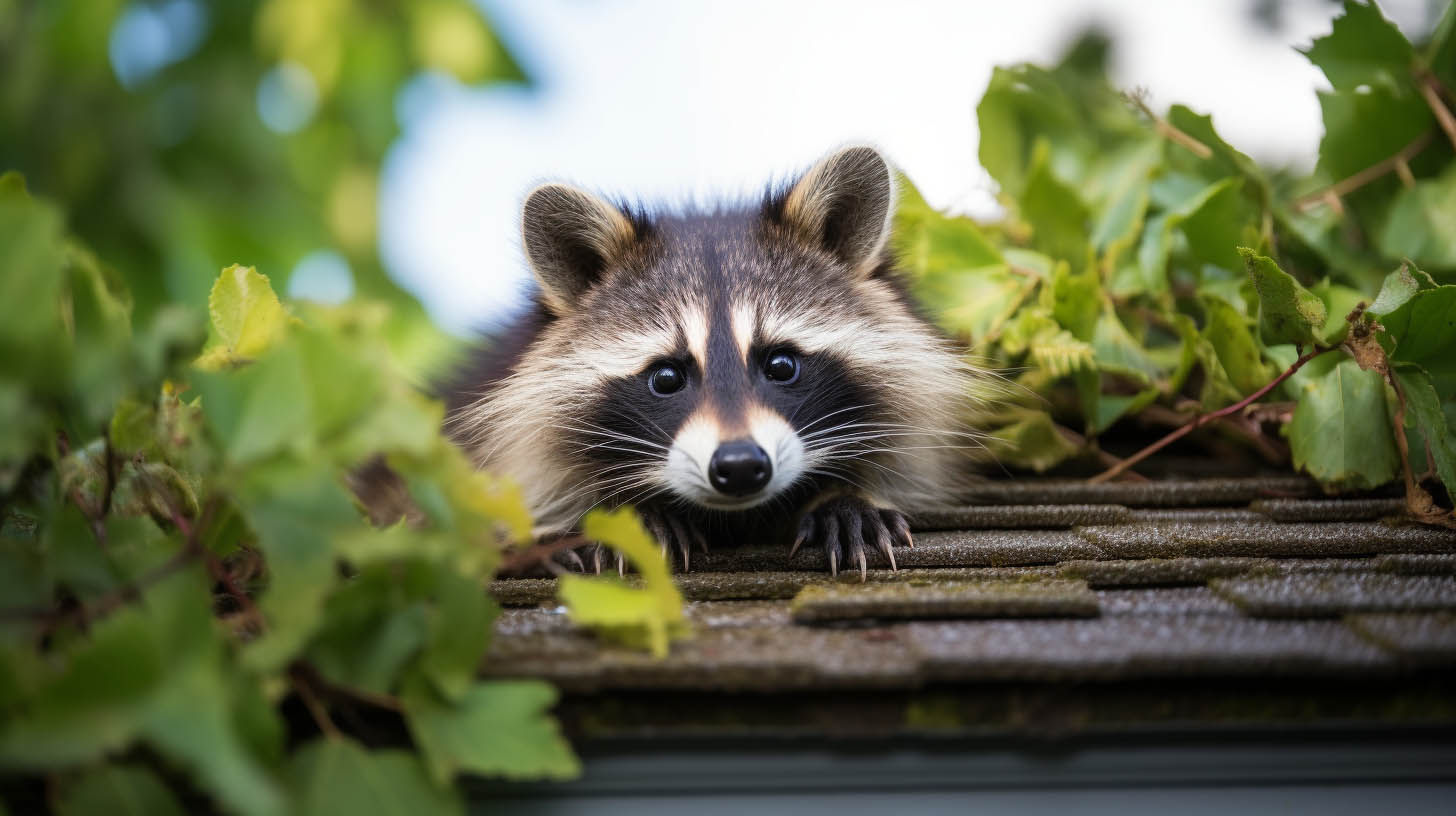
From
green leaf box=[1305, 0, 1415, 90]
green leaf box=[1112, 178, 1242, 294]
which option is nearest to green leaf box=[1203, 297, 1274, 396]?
green leaf box=[1112, 178, 1242, 294]

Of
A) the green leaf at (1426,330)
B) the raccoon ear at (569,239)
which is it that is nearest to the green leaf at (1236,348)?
the green leaf at (1426,330)

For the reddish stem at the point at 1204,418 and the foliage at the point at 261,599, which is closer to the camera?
the foliage at the point at 261,599

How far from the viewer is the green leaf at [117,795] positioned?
1240 millimetres

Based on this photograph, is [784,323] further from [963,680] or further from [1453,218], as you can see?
[1453,218]

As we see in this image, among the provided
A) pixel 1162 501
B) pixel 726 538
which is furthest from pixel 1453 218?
pixel 726 538

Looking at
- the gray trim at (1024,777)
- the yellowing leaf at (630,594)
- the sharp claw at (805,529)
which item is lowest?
the gray trim at (1024,777)

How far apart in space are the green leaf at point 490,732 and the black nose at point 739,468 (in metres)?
0.83

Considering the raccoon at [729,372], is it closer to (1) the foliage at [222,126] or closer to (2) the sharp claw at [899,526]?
(2) the sharp claw at [899,526]

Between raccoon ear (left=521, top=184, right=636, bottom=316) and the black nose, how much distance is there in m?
0.83

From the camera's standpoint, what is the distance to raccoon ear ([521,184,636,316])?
2.74 metres

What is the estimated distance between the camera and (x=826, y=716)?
1.57 metres

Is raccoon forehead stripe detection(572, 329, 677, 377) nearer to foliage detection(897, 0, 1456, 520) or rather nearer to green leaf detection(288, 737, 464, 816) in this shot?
foliage detection(897, 0, 1456, 520)

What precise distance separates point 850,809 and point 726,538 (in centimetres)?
103

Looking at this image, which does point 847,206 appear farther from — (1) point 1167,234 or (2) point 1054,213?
(1) point 1167,234
